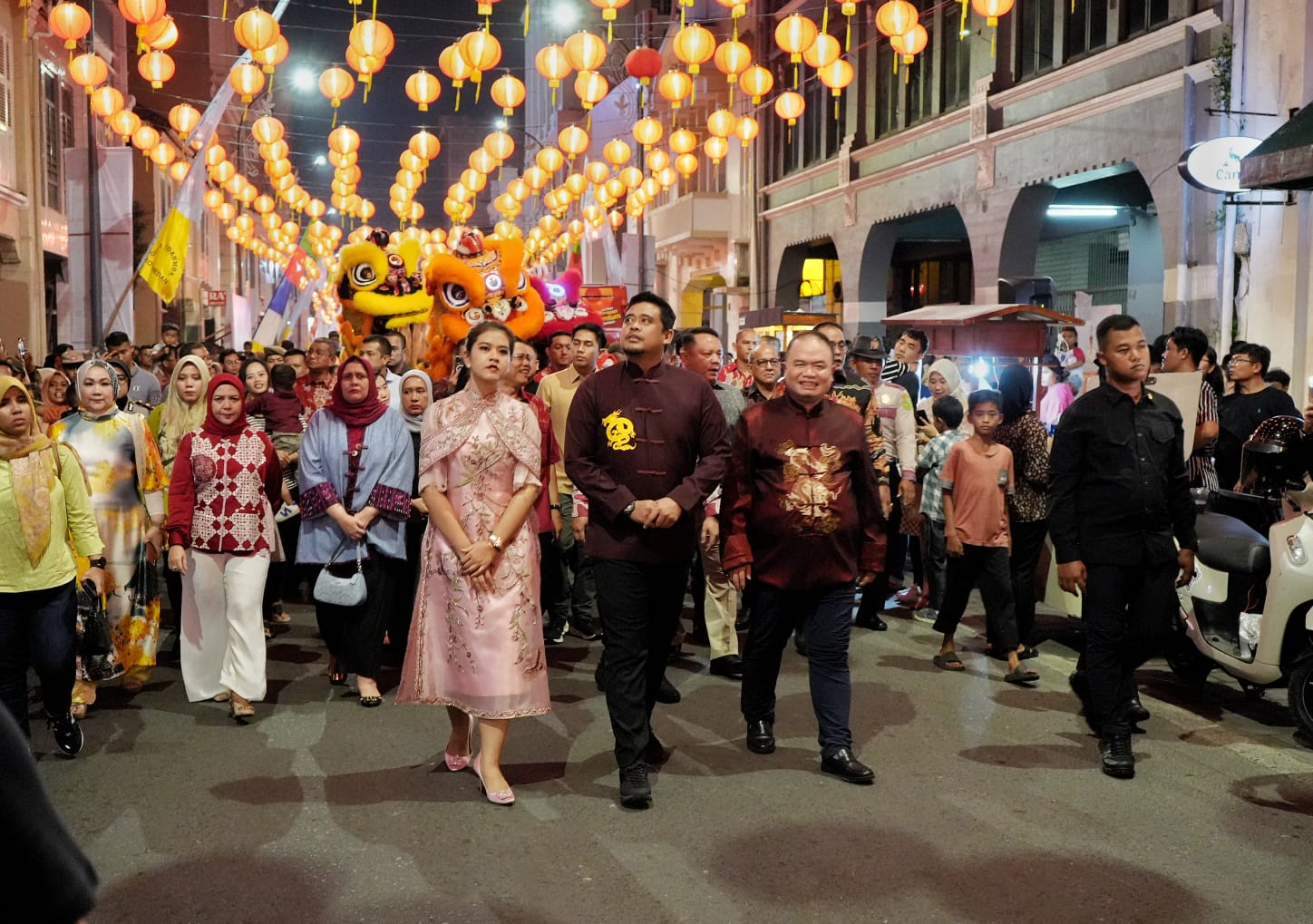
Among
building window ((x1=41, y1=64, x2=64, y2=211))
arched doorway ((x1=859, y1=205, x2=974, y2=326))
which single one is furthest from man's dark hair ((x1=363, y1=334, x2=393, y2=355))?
building window ((x1=41, y1=64, x2=64, y2=211))

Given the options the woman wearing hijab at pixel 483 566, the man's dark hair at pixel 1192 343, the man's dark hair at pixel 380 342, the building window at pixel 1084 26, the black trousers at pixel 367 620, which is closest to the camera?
the woman wearing hijab at pixel 483 566

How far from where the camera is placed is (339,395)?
7.13 metres

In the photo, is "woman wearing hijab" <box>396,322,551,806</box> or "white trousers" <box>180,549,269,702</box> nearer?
"woman wearing hijab" <box>396,322,551,806</box>

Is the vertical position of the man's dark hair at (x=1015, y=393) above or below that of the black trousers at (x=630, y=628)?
above

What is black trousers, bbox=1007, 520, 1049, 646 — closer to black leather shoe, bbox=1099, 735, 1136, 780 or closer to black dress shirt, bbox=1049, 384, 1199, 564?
black dress shirt, bbox=1049, 384, 1199, 564

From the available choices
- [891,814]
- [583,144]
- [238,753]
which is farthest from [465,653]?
[583,144]

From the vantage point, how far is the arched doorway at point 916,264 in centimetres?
2584

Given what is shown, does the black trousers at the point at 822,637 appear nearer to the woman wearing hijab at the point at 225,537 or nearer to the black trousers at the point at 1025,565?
the black trousers at the point at 1025,565

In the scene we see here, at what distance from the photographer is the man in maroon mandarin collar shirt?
5.55 m

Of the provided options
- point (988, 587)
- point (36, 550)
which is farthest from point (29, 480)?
point (988, 587)

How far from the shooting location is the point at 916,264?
29688 millimetres

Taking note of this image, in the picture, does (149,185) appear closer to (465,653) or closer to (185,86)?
(185,86)

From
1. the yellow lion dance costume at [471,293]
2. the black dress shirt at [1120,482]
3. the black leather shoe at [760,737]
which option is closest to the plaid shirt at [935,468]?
the black dress shirt at [1120,482]

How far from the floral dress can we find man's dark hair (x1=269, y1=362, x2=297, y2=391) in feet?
8.61
